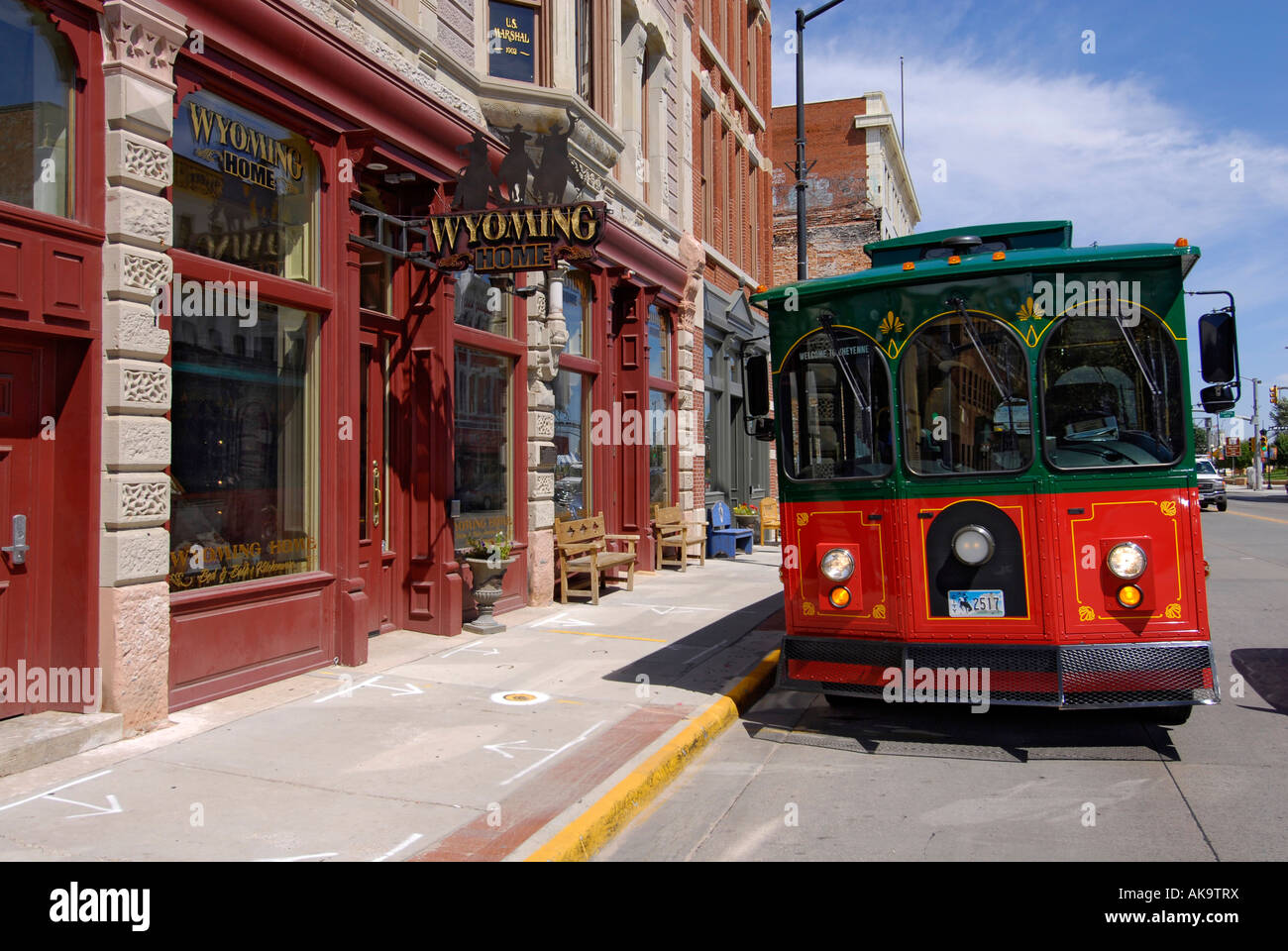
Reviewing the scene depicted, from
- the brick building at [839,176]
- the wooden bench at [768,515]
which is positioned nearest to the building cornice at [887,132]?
the brick building at [839,176]

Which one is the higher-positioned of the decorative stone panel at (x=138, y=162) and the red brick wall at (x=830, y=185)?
the red brick wall at (x=830, y=185)

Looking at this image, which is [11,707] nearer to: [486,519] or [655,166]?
[486,519]

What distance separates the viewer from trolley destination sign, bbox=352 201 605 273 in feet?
27.9

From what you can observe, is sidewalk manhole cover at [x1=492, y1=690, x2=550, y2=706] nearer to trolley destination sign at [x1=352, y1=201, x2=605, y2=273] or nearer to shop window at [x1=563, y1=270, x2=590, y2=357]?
trolley destination sign at [x1=352, y1=201, x2=605, y2=273]

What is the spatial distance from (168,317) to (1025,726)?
20.6ft

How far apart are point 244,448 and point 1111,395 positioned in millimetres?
5970

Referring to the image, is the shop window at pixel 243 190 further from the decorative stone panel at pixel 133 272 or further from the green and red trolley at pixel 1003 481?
the green and red trolley at pixel 1003 481

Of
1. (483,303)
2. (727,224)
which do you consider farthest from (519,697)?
(727,224)

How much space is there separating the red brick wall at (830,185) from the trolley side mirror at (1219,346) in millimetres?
36408

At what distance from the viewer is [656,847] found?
4754mm

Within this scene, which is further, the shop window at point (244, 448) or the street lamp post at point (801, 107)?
the street lamp post at point (801, 107)

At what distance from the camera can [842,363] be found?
669cm

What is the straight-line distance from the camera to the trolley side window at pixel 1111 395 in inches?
235
